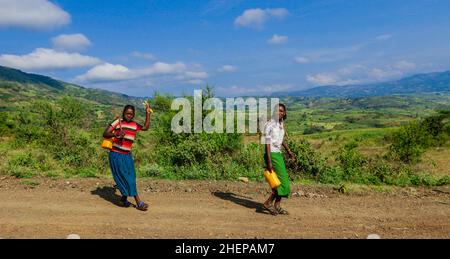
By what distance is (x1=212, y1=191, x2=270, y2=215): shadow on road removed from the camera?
7938 millimetres

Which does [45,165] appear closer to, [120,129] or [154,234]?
[120,129]

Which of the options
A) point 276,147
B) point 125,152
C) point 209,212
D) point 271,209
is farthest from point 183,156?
point 276,147

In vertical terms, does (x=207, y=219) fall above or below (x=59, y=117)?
below

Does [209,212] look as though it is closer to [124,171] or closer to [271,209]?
[271,209]

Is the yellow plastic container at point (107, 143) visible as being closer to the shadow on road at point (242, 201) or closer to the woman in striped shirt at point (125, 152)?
the woman in striped shirt at point (125, 152)

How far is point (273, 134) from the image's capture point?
24.0 feet

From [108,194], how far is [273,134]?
437 cm

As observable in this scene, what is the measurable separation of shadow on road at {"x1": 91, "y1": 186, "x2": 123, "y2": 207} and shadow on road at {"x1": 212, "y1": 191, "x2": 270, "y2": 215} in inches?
91.7

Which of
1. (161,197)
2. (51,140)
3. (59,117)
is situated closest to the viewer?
(161,197)

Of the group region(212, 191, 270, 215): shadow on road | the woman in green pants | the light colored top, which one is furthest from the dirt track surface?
the light colored top

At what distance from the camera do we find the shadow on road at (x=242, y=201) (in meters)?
7.94

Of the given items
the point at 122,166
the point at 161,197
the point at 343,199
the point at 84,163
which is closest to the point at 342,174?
the point at 343,199

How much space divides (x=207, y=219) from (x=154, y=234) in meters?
1.24
